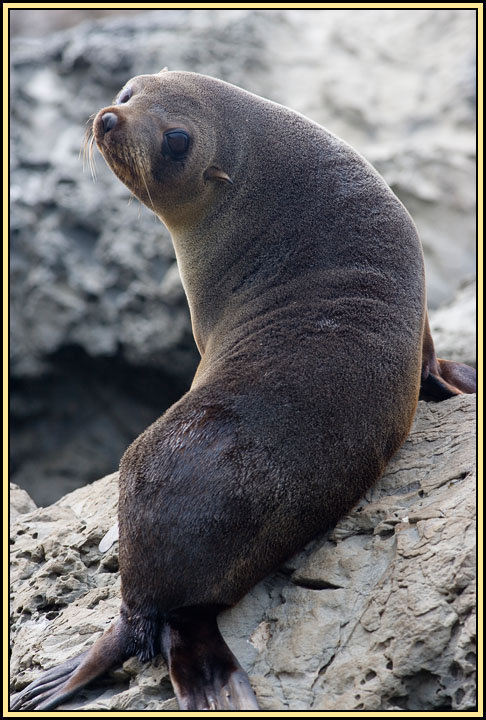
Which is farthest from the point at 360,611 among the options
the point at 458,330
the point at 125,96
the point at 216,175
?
the point at 458,330

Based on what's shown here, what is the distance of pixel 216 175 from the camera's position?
461 centimetres

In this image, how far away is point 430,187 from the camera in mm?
9078

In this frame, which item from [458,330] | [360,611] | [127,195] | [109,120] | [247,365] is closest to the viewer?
[360,611]

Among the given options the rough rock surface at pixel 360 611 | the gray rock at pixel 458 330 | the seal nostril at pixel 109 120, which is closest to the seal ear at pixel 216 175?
the seal nostril at pixel 109 120

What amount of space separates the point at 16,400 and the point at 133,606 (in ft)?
19.3

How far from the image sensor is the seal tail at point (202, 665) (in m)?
3.12

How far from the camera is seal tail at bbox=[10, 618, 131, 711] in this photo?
11.2 feet

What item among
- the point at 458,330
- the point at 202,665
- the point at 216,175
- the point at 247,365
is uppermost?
the point at 216,175

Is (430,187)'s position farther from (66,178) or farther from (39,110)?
(39,110)

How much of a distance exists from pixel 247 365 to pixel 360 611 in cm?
117

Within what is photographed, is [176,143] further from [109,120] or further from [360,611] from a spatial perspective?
[360,611]

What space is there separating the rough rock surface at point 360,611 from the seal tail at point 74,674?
0.19ft

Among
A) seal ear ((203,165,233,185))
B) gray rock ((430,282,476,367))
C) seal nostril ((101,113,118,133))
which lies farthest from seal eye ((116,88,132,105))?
gray rock ((430,282,476,367))

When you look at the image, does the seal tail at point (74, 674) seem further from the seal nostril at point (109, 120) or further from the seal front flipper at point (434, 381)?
the seal nostril at point (109, 120)
